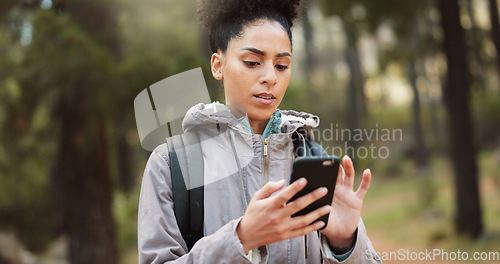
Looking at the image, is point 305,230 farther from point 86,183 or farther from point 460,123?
point 460,123

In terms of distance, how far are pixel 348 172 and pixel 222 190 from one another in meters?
0.40

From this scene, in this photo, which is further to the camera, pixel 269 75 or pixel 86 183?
pixel 86 183

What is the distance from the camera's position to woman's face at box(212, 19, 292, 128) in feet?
5.60

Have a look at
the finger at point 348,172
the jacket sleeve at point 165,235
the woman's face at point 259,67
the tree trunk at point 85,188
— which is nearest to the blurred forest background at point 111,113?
the tree trunk at point 85,188

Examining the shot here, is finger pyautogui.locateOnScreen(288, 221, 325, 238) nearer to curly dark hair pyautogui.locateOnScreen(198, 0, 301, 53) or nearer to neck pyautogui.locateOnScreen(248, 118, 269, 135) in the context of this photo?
neck pyautogui.locateOnScreen(248, 118, 269, 135)

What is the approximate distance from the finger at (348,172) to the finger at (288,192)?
245mm

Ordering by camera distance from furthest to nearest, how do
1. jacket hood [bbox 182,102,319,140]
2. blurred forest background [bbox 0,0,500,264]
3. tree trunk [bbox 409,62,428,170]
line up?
tree trunk [bbox 409,62,428,170] < blurred forest background [bbox 0,0,500,264] < jacket hood [bbox 182,102,319,140]

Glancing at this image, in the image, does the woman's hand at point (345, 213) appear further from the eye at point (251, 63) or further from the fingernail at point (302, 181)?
the eye at point (251, 63)

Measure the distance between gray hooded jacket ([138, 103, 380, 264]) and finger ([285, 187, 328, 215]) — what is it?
0.56ft

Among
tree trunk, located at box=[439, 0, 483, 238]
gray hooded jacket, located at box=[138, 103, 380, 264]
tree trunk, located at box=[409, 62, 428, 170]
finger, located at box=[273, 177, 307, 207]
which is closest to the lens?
finger, located at box=[273, 177, 307, 207]

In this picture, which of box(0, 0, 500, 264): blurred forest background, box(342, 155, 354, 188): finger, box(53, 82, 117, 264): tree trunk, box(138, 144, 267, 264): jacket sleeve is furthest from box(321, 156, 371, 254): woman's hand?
box(53, 82, 117, 264): tree trunk

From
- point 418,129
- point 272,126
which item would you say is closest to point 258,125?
point 272,126

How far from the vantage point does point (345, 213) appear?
1562 mm

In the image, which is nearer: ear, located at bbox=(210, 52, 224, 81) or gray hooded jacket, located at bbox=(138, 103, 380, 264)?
gray hooded jacket, located at bbox=(138, 103, 380, 264)
